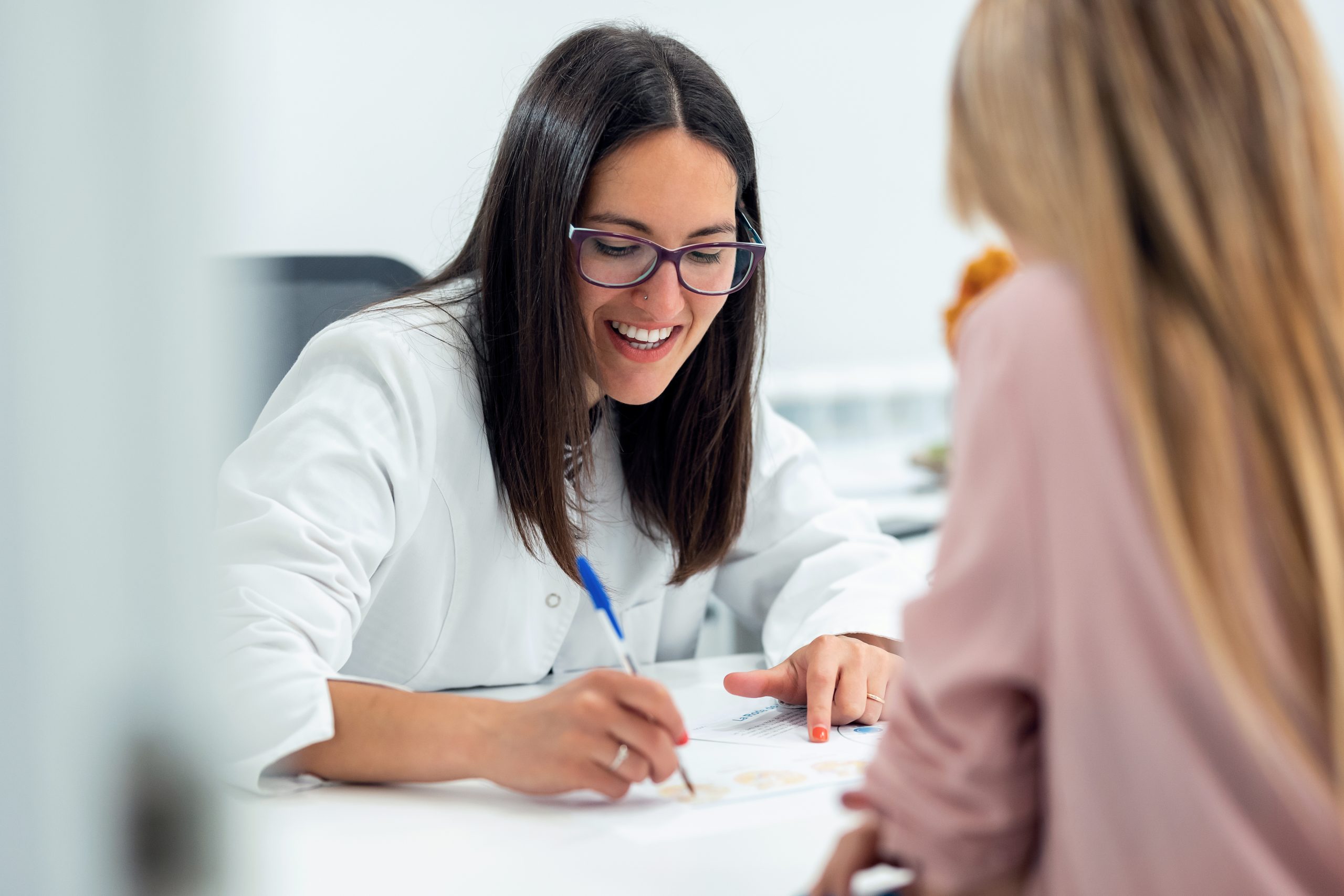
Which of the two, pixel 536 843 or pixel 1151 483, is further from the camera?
pixel 536 843

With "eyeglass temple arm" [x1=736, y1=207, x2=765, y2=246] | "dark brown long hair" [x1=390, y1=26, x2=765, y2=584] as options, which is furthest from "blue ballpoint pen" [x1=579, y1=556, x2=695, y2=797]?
"eyeglass temple arm" [x1=736, y1=207, x2=765, y2=246]

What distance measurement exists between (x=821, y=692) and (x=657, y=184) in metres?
0.50

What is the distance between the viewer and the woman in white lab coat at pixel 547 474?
0.82m

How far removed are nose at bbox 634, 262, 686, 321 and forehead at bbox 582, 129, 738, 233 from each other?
4 cm

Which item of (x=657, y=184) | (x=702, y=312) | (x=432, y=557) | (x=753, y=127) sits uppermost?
(x=753, y=127)

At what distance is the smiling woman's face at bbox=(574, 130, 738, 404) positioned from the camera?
1.06 metres

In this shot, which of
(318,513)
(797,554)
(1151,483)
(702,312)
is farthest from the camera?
(797,554)

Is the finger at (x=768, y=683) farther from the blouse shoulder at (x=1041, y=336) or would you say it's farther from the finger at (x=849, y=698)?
the blouse shoulder at (x=1041, y=336)

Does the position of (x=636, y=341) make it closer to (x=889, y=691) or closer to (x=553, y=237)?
(x=553, y=237)

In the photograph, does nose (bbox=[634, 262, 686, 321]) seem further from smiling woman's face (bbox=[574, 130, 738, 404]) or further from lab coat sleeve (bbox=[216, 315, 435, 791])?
lab coat sleeve (bbox=[216, 315, 435, 791])

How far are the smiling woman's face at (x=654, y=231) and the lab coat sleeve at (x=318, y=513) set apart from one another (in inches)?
8.1

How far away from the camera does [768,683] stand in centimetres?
98

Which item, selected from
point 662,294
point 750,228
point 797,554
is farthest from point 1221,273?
point 797,554

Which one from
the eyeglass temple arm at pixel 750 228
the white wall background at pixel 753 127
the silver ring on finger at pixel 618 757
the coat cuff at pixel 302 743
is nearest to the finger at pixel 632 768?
the silver ring on finger at pixel 618 757
